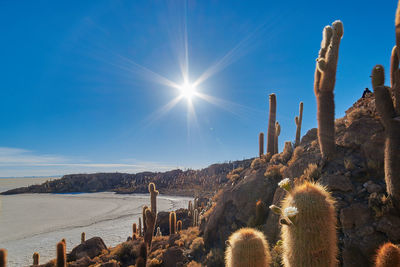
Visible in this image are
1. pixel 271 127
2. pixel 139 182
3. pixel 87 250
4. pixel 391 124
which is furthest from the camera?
pixel 139 182

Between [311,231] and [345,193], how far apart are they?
6.17 meters

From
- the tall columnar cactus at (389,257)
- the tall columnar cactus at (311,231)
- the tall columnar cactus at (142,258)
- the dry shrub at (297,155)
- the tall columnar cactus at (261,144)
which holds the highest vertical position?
the tall columnar cactus at (261,144)

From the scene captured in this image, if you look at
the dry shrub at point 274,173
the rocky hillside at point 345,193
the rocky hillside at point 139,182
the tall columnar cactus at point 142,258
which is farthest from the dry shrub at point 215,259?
the rocky hillside at point 139,182

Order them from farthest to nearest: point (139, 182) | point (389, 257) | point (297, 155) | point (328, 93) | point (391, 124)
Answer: point (139, 182) < point (297, 155) < point (328, 93) < point (391, 124) < point (389, 257)

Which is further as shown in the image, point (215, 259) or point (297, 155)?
point (297, 155)

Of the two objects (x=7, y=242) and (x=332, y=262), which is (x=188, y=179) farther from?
(x=332, y=262)

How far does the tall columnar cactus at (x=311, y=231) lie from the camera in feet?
8.13

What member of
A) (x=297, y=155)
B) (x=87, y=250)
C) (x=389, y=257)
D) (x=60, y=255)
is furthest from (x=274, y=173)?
(x=87, y=250)

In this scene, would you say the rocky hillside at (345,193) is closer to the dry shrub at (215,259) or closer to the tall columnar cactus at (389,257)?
the dry shrub at (215,259)

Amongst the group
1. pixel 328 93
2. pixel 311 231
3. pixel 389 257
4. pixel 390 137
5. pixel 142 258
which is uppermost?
pixel 328 93

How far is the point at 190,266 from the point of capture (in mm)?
9602

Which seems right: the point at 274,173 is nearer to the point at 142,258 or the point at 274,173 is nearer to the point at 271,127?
the point at 271,127

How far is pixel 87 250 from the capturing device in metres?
14.5

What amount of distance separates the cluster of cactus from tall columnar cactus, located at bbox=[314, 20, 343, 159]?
1.96m
